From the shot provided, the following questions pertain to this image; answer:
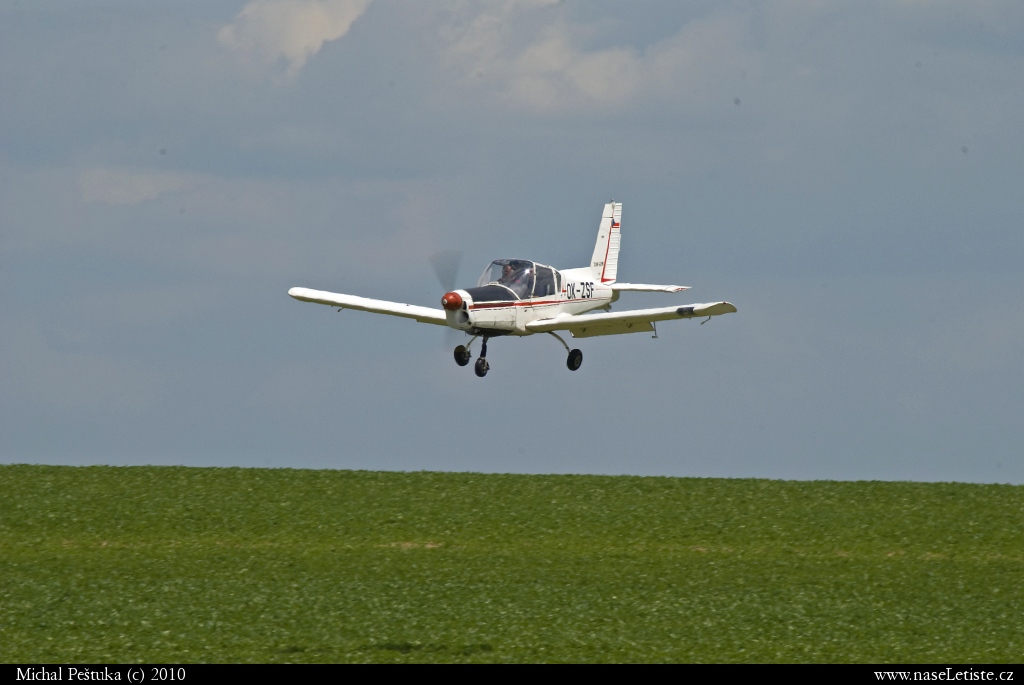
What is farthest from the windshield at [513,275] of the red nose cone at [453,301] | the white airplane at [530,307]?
the red nose cone at [453,301]

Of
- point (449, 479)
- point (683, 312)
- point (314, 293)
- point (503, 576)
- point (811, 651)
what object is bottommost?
point (811, 651)

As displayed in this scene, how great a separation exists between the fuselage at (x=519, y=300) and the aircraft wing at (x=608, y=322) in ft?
0.90

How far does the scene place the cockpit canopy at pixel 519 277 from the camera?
27.2 m

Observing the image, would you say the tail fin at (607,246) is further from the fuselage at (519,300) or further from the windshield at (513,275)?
the windshield at (513,275)

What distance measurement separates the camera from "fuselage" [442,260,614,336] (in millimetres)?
26266

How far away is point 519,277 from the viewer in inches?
1078

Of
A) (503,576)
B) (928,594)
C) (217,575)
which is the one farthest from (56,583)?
(928,594)

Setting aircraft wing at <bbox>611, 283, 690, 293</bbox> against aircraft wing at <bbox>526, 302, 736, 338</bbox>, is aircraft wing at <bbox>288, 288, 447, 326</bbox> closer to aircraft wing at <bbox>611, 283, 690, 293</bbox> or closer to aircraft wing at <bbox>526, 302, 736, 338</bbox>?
aircraft wing at <bbox>526, 302, 736, 338</bbox>

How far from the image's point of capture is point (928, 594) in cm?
1917

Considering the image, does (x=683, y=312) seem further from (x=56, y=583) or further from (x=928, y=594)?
(x=56, y=583)

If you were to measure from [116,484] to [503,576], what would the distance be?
8.09 meters
